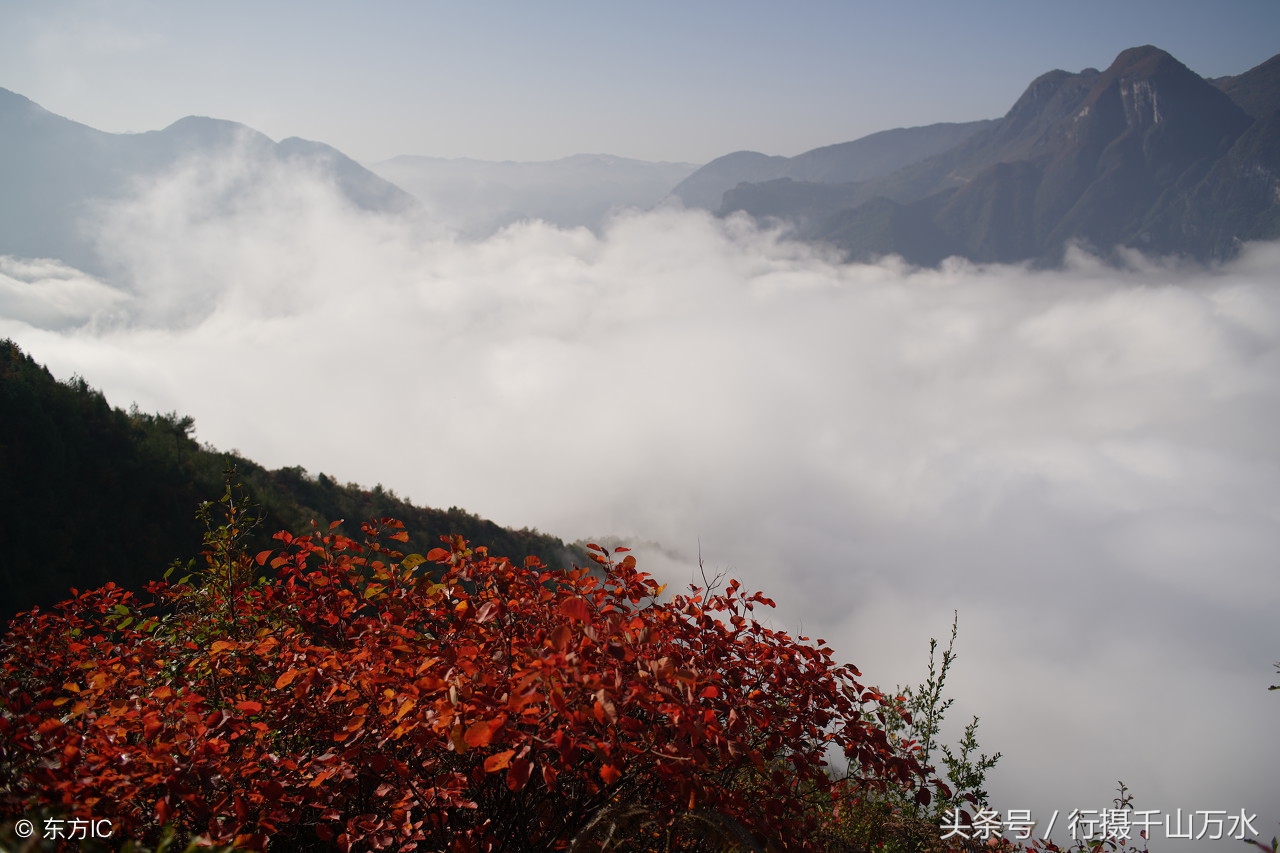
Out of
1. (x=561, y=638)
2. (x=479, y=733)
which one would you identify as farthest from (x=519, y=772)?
(x=561, y=638)

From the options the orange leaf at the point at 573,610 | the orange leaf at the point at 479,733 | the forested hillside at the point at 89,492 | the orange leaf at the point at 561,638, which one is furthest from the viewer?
the forested hillside at the point at 89,492

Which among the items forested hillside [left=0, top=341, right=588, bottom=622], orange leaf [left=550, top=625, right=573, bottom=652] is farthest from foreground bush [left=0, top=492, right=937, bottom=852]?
forested hillside [left=0, top=341, right=588, bottom=622]

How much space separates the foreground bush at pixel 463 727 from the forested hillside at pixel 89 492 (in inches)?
479

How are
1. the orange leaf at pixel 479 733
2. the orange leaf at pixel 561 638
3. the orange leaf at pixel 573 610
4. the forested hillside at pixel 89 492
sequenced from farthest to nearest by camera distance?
the forested hillside at pixel 89 492
the orange leaf at pixel 573 610
the orange leaf at pixel 561 638
the orange leaf at pixel 479 733

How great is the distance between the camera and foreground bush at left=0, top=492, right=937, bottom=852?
8.13 feet

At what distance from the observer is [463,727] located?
2504 millimetres

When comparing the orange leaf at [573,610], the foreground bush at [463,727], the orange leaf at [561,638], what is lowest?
the foreground bush at [463,727]

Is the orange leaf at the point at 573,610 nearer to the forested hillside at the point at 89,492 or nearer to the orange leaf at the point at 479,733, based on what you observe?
the orange leaf at the point at 479,733

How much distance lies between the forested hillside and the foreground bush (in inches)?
479

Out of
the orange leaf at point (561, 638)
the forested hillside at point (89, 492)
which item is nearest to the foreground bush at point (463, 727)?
the orange leaf at point (561, 638)

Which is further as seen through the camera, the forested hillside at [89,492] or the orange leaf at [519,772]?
the forested hillside at [89,492]

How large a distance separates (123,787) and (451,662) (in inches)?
53.0

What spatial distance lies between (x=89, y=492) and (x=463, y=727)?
25.6 m

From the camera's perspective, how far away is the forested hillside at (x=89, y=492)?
60.7ft
